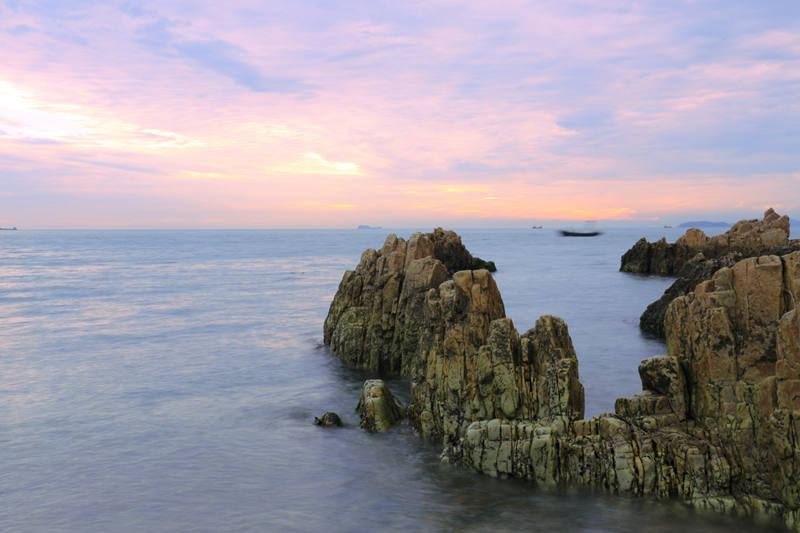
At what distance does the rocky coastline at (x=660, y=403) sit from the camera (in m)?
9.65

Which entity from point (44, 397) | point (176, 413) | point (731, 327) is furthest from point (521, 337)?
point (44, 397)

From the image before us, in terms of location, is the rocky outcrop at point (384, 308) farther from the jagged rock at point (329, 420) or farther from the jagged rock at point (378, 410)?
the jagged rock at point (329, 420)

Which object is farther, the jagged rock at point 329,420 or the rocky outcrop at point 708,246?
the rocky outcrop at point 708,246

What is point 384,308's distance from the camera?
21.3m

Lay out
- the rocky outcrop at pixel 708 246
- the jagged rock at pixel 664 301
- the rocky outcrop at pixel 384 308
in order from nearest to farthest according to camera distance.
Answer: the rocky outcrop at pixel 384 308, the jagged rock at pixel 664 301, the rocky outcrop at pixel 708 246

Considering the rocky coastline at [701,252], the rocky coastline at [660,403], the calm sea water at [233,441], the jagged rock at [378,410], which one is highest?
the rocky coastline at [701,252]

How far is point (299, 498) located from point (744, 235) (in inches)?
1839

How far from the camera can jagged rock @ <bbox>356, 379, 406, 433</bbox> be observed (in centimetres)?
1462

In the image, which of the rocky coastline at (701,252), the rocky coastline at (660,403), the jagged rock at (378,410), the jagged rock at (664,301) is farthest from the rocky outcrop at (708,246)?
the jagged rock at (378,410)

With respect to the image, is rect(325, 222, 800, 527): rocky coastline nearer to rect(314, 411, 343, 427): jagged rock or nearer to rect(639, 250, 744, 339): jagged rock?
rect(314, 411, 343, 427): jagged rock

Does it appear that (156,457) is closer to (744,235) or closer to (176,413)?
(176,413)

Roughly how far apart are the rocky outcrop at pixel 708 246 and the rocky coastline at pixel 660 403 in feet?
108

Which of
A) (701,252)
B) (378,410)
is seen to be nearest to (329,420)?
(378,410)

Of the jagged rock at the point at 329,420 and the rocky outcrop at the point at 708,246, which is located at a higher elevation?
the rocky outcrop at the point at 708,246
